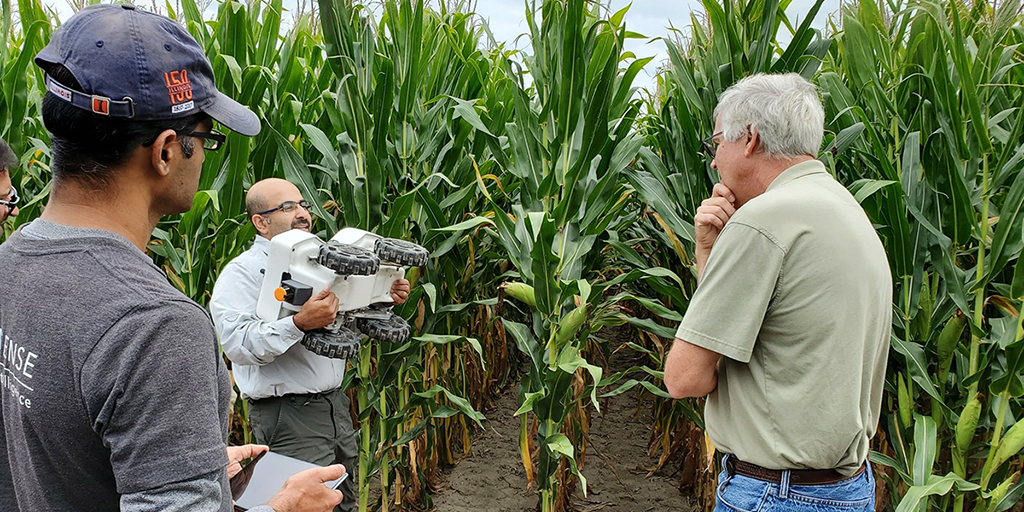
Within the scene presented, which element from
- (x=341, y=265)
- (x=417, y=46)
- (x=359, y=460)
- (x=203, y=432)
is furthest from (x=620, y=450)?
(x=203, y=432)

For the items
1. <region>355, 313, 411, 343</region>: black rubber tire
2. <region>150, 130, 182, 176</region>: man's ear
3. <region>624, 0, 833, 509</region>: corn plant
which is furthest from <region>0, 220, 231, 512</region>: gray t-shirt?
<region>624, 0, 833, 509</region>: corn plant

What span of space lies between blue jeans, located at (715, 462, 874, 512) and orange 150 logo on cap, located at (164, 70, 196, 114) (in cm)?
156

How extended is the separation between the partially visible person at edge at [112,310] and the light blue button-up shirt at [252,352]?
1467mm

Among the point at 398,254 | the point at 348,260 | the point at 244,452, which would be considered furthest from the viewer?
the point at 398,254

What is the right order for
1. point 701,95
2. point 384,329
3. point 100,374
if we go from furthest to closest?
1. point 701,95
2. point 384,329
3. point 100,374

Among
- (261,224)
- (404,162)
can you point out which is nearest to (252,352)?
(261,224)

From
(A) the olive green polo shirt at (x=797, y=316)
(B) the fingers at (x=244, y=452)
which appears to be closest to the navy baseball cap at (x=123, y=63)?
(B) the fingers at (x=244, y=452)

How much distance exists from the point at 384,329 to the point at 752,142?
1270mm

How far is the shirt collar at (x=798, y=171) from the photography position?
71.1 inches

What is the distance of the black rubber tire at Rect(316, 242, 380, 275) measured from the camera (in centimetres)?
200

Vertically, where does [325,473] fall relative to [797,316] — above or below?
below

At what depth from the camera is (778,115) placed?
1.80 metres

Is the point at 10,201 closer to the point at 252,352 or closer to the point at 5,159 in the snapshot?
the point at 5,159

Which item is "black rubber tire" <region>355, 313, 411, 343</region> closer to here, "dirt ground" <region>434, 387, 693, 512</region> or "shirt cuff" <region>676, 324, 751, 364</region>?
"shirt cuff" <region>676, 324, 751, 364</region>
